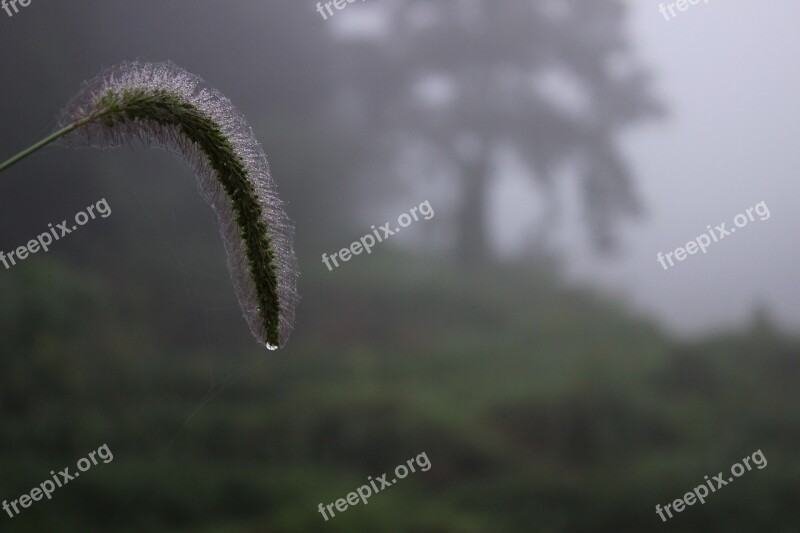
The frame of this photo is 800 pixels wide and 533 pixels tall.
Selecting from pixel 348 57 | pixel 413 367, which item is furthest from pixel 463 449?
pixel 348 57

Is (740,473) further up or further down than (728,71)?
further down

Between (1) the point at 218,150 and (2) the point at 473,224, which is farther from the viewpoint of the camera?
(2) the point at 473,224

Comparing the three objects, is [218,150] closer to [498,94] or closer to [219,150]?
[219,150]

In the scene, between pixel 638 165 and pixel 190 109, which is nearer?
pixel 190 109

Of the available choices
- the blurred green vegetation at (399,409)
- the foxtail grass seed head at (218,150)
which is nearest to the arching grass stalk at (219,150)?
the foxtail grass seed head at (218,150)

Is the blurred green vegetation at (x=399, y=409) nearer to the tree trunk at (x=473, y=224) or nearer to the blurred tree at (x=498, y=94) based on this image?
the tree trunk at (x=473, y=224)

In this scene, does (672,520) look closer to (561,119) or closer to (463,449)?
(463,449)

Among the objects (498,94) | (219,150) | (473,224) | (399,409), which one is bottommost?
(219,150)

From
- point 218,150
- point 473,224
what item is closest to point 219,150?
point 218,150
